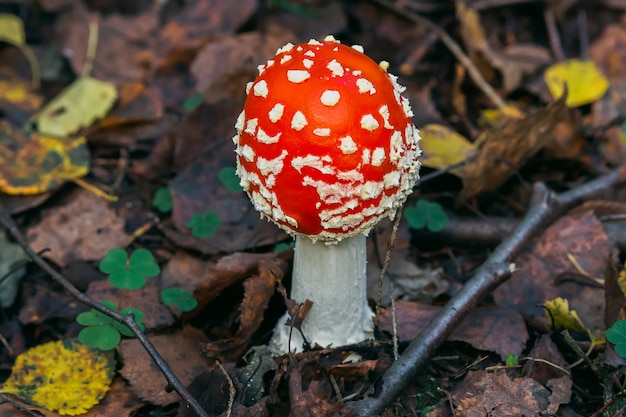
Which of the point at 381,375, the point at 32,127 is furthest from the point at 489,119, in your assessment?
the point at 32,127

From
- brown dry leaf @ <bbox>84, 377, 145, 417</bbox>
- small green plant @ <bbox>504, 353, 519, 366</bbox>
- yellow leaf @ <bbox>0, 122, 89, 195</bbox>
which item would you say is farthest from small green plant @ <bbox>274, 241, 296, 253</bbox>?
yellow leaf @ <bbox>0, 122, 89, 195</bbox>

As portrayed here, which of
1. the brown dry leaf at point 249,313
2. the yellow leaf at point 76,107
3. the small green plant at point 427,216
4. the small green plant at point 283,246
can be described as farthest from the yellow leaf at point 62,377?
the yellow leaf at point 76,107

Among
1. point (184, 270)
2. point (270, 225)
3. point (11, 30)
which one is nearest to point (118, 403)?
point (184, 270)

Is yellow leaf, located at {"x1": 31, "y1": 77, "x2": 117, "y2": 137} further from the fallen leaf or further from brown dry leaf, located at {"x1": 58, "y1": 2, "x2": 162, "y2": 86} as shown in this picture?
the fallen leaf

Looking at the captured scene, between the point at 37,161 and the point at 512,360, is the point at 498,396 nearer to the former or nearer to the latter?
the point at 512,360

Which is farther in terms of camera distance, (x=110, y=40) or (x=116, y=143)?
(x=110, y=40)

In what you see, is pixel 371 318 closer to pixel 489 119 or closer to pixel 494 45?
pixel 489 119
